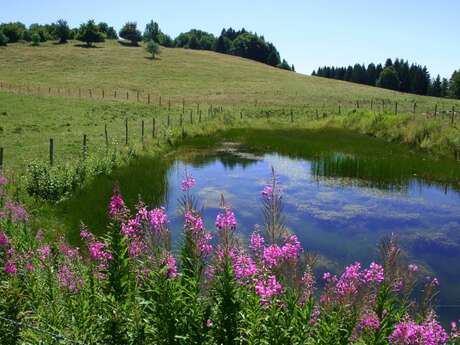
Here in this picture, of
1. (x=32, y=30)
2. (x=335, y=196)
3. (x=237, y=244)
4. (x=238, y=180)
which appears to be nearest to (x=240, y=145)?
(x=238, y=180)

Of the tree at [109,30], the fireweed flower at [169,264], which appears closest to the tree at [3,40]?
the tree at [109,30]

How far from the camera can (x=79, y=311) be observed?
19.3ft

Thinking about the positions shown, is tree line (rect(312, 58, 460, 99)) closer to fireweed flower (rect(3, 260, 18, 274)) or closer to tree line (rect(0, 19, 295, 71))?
tree line (rect(0, 19, 295, 71))

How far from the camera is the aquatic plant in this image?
4930mm

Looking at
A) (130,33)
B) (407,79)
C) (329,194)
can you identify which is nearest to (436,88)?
(407,79)

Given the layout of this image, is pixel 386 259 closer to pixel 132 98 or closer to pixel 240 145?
pixel 240 145

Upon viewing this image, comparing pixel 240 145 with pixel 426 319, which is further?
pixel 240 145


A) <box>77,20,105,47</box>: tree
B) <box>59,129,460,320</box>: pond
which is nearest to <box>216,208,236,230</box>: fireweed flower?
<box>59,129,460,320</box>: pond

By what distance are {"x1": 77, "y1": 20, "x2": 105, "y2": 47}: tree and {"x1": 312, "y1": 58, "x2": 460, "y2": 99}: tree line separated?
7079 cm

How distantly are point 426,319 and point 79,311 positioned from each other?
3.89 meters

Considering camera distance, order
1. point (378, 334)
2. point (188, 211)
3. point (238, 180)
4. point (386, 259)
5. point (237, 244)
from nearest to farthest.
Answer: point (386, 259), point (378, 334), point (188, 211), point (237, 244), point (238, 180)

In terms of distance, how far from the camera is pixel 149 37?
152125 millimetres

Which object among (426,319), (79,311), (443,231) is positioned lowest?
(443,231)

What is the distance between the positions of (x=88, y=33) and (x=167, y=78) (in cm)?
3824
